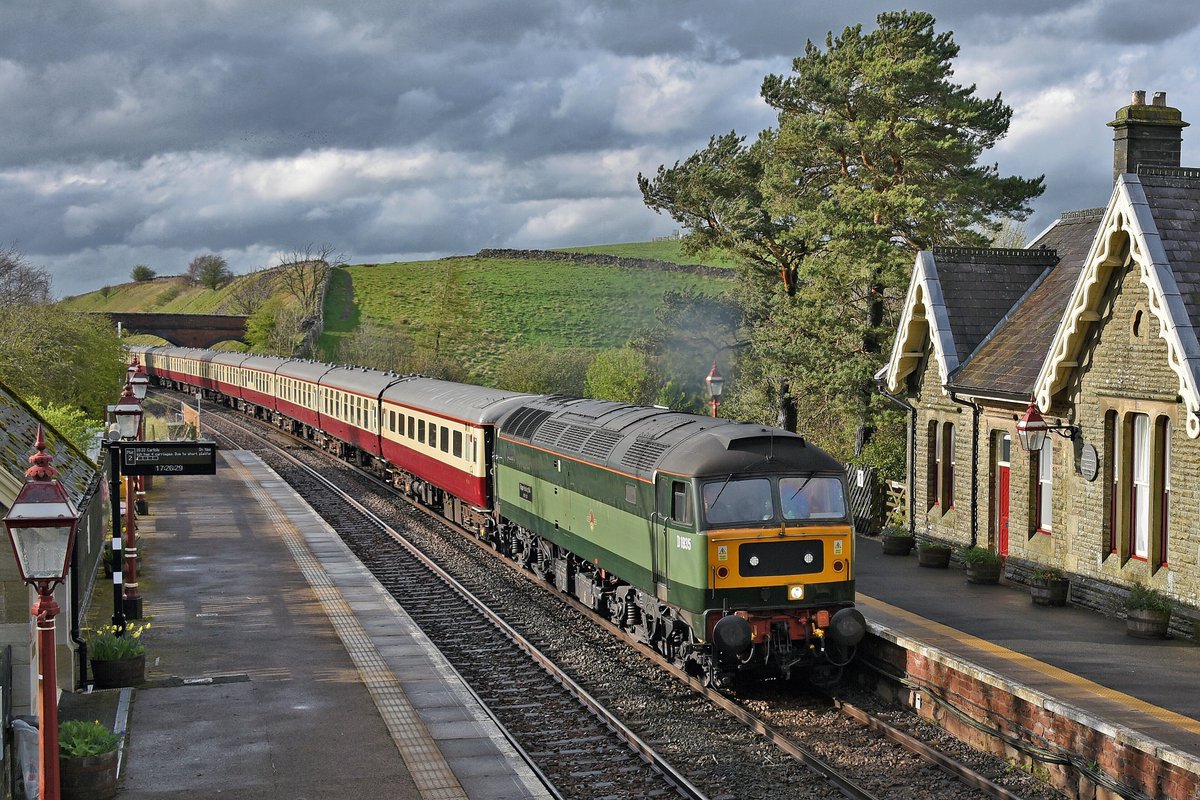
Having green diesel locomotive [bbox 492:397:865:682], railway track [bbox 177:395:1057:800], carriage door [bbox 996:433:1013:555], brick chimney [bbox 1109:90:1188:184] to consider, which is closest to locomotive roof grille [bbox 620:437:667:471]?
green diesel locomotive [bbox 492:397:865:682]

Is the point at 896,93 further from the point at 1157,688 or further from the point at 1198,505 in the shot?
the point at 1157,688

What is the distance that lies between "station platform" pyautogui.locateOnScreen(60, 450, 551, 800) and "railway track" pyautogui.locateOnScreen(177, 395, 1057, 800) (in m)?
0.76

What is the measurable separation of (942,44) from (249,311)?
99677mm

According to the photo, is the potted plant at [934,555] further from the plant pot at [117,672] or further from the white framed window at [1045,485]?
the plant pot at [117,672]

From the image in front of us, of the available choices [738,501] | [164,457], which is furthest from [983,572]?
[164,457]

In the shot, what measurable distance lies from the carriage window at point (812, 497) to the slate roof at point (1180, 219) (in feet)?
17.7

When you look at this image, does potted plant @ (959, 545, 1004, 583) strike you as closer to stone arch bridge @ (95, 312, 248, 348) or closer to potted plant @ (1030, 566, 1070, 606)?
potted plant @ (1030, 566, 1070, 606)

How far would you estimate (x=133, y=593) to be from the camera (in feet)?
60.1

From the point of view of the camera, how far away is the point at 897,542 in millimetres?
22688

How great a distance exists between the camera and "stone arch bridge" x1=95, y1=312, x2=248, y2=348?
347ft

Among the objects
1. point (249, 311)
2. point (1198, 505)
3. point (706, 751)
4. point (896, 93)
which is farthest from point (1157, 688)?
point (249, 311)

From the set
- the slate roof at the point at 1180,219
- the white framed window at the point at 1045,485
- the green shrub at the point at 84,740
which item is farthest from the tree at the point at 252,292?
the green shrub at the point at 84,740

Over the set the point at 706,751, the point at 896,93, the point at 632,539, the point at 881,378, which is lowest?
the point at 706,751

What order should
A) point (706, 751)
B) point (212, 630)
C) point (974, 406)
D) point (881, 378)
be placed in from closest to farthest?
point (706, 751)
point (212, 630)
point (974, 406)
point (881, 378)
